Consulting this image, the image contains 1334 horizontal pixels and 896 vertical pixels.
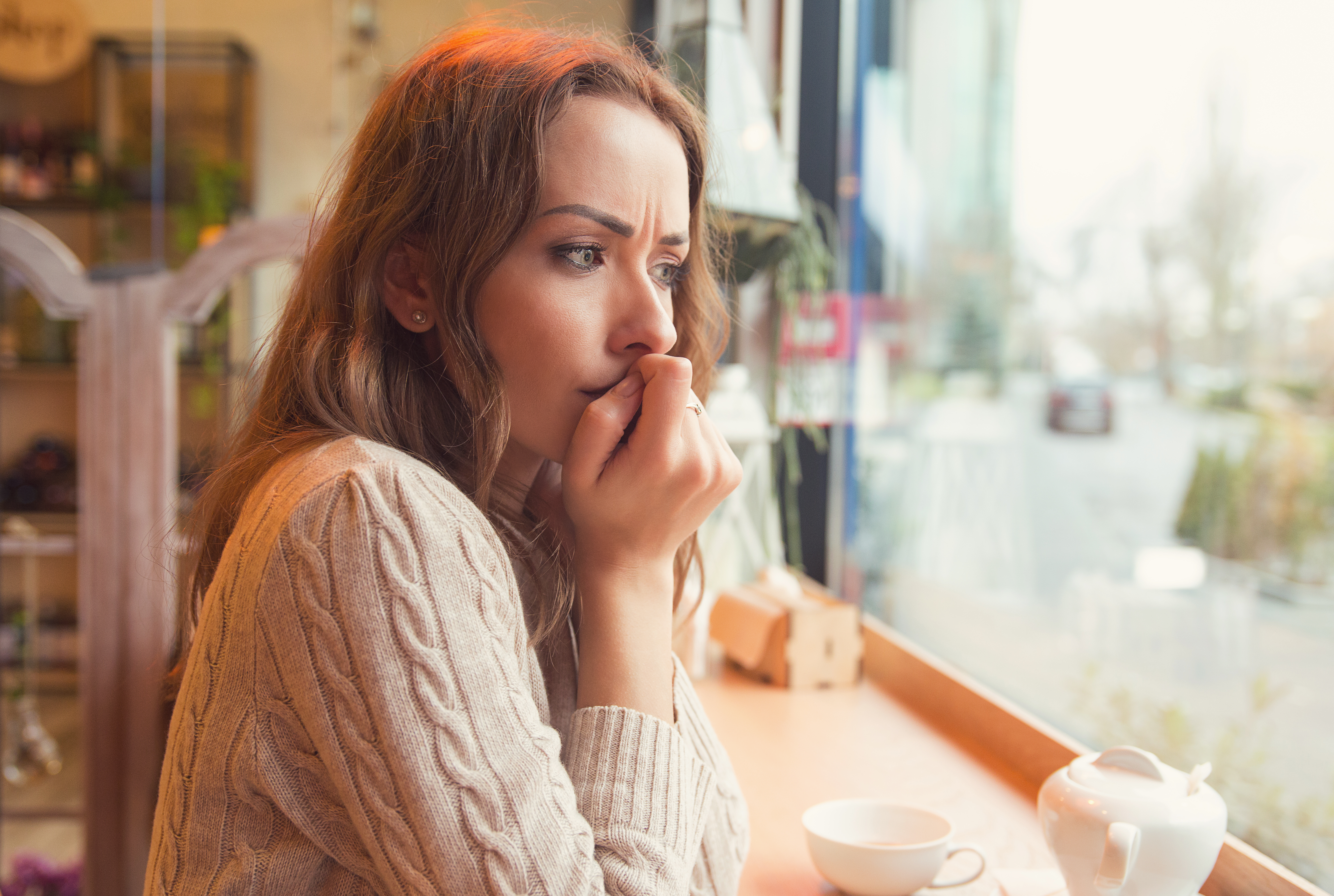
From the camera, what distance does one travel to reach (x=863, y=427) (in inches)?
85.4

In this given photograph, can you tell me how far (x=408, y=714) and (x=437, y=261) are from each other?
367 millimetres

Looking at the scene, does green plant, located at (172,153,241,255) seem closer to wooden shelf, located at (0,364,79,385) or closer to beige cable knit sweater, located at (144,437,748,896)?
wooden shelf, located at (0,364,79,385)

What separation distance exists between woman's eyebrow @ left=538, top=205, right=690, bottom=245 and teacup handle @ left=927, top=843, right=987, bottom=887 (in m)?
0.63

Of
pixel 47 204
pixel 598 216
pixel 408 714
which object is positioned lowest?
pixel 408 714

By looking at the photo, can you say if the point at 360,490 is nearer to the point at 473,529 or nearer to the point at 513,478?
the point at 473,529

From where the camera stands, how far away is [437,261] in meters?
0.78

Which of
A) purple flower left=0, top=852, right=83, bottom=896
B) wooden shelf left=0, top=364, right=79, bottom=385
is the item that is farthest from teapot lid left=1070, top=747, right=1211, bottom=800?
wooden shelf left=0, top=364, right=79, bottom=385

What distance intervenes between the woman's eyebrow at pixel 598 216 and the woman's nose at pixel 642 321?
42 mm

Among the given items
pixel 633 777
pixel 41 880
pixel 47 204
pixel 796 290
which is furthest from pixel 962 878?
pixel 47 204

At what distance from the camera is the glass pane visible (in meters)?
2.22

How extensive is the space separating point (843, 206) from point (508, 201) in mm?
1562

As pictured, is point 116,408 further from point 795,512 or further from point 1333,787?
point 1333,787

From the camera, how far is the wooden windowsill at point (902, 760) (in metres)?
0.98

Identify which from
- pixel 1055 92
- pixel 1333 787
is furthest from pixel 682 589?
pixel 1055 92
